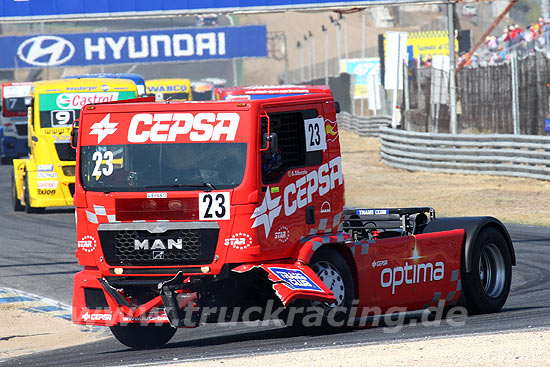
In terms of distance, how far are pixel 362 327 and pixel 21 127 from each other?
2722cm

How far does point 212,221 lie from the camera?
8.98m

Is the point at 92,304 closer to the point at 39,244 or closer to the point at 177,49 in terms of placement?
the point at 39,244

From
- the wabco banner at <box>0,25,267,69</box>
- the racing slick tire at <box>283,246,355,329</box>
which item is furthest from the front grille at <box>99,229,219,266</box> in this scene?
the wabco banner at <box>0,25,267,69</box>

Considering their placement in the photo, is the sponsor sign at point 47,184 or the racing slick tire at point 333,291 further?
the sponsor sign at point 47,184

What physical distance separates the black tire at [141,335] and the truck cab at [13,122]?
26266 mm

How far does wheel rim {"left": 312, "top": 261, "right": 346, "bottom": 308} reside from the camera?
9.45 m

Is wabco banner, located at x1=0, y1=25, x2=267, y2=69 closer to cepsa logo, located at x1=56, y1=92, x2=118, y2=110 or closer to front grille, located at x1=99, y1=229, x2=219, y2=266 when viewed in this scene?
cepsa logo, located at x1=56, y1=92, x2=118, y2=110

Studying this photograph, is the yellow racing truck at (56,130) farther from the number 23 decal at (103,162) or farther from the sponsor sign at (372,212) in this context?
the number 23 decal at (103,162)

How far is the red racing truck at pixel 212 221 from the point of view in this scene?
29.5ft

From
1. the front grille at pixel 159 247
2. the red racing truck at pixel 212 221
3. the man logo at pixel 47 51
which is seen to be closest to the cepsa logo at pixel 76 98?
the red racing truck at pixel 212 221

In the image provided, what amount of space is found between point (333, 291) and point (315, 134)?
1423 millimetres

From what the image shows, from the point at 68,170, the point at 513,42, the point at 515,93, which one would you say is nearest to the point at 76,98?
the point at 68,170

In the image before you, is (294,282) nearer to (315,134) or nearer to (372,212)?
(315,134)

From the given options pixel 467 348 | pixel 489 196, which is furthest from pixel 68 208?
pixel 467 348
